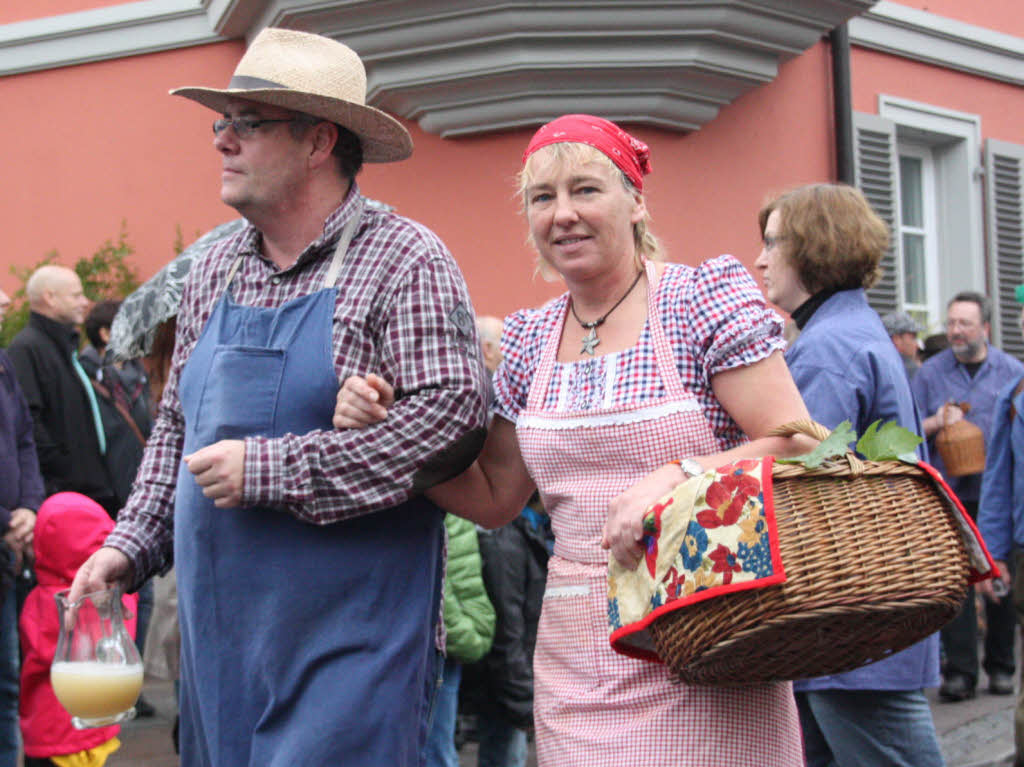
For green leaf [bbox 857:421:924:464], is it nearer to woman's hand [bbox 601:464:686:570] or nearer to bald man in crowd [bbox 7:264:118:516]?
woman's hand [bbox 601:464:686:570]

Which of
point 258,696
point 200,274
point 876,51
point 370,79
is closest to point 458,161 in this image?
point 370,79

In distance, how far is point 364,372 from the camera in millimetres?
2818

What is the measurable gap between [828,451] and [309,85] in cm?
138

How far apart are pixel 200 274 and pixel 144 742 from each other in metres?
4.37

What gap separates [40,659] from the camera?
16.7ft

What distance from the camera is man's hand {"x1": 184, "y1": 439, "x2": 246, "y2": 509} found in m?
2.61

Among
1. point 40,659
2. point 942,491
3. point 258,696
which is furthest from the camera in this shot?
point 40,659

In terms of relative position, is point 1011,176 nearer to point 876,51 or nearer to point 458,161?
point 876,51

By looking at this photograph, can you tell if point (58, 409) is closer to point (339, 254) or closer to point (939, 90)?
point (339, 254)

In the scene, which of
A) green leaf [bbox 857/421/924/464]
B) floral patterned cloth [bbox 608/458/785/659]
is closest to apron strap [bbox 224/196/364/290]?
floral patterned cloth [bbox 608/458/785/659]

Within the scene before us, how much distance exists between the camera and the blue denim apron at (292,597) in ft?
8.83

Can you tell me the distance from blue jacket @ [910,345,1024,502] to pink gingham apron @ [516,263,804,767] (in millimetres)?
5852

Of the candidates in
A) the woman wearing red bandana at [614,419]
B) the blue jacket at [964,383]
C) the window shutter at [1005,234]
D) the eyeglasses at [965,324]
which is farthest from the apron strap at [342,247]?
the window shutter at [1005,234]

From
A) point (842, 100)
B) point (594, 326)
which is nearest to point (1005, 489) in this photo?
point (594, 326)
